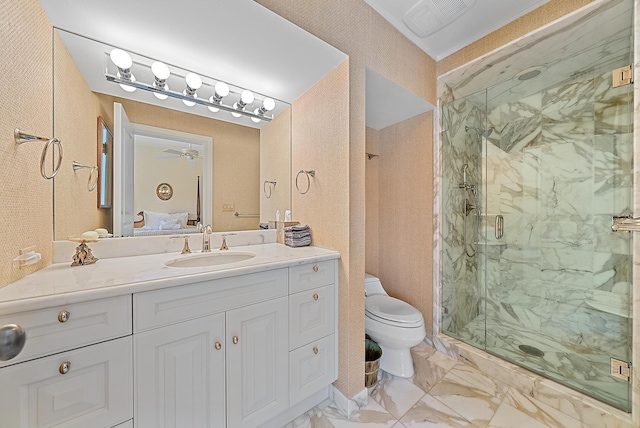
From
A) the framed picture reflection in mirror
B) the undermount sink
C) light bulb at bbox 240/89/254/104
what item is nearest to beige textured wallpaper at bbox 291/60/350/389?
light bulb at bbox 240/89/254/104

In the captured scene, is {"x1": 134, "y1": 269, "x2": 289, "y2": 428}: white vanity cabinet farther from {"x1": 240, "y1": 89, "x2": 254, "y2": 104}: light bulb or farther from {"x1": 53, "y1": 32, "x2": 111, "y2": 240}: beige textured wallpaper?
{"x1": 240, "y1": 89, "x2": 254, "y2": 104}: light bulb

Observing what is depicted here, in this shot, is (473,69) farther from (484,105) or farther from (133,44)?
(133,44)

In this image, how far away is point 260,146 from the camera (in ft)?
6.13

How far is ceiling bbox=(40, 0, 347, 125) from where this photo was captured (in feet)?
3.54

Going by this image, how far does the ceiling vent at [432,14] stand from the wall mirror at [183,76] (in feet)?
2.11

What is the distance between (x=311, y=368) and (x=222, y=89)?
6.04 feet

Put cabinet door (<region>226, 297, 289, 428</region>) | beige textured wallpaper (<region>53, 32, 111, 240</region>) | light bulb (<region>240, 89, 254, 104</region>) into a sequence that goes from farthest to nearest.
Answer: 1. light bulb (<region>240, 89, 254, 104</region>)
2. beige textured wallpaper (<region>53, 32, 111, 240</region>)
3. cabinet door (<region>226, 297, 289, 428</region>)

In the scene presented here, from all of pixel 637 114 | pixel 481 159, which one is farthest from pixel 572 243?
pixel 637 114

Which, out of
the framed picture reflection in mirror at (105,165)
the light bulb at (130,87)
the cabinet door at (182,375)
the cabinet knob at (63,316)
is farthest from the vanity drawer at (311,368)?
the light bulb at (130,87)

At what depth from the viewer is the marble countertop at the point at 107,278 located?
70cm

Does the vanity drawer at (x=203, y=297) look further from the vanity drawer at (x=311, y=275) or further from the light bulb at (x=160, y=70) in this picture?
the light bulb at (x=160, y=70)

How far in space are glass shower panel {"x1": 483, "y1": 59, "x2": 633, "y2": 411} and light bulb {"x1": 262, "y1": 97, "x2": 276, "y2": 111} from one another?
182 centimetres

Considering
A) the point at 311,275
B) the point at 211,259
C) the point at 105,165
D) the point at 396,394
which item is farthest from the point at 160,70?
the point at 396,394

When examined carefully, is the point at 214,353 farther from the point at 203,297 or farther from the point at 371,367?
the point at 371,367
